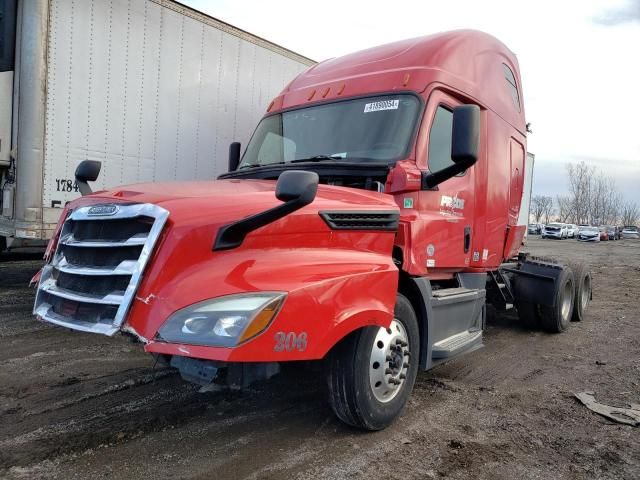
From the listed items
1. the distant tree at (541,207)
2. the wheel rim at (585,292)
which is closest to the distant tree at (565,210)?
the distant tree at (541,207)

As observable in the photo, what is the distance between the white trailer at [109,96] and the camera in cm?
627

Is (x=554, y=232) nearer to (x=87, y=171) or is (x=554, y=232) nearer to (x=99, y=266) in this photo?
(x=87, y=171)

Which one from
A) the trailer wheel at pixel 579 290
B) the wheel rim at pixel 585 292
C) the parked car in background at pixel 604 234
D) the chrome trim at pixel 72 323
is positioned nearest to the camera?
the chrome trim at pixel 72 323

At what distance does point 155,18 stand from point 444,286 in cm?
537

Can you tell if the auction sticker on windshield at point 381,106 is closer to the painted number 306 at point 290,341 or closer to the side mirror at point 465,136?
the side mirror at point 465,136

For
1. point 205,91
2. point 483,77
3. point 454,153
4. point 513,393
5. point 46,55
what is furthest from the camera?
point 205,91

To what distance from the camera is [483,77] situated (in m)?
5.48

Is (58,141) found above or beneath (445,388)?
above

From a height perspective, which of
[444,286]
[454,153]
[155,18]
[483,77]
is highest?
[155,18]

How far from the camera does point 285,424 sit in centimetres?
370

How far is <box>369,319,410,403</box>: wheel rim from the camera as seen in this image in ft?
11.5

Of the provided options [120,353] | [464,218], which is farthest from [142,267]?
[464,218]

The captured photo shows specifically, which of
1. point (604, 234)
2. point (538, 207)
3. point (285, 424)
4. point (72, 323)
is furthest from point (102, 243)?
point (538, 207)

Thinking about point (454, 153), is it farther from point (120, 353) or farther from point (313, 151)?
point (120, 353)
